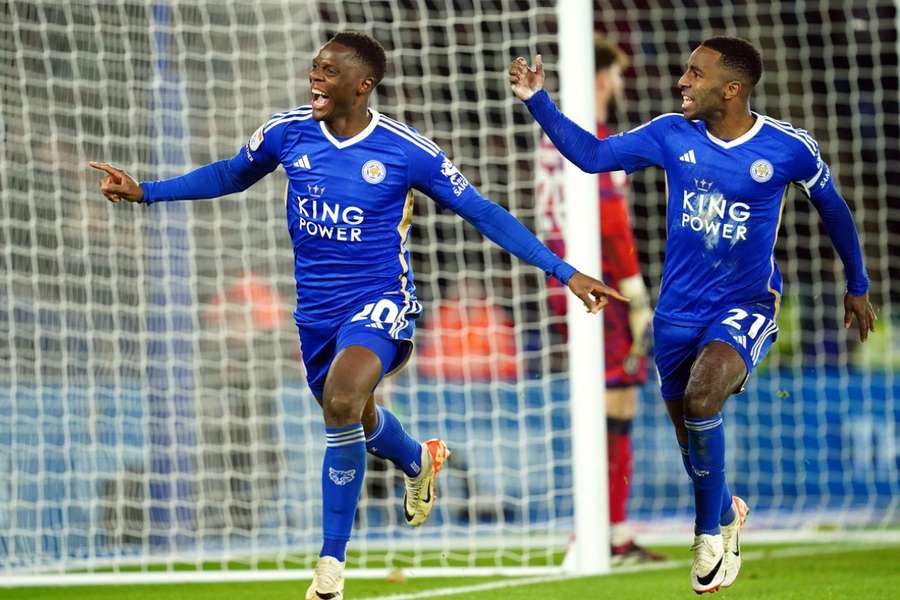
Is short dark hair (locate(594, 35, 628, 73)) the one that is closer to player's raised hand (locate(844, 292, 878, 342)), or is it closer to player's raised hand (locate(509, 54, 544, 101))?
player's raised hand (locate(509, 54, 544, 101))

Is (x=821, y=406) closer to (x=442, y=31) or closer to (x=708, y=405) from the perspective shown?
(x=442, y=31)

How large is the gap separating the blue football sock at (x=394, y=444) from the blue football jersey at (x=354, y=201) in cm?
65

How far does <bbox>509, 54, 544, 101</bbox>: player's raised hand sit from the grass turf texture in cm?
233

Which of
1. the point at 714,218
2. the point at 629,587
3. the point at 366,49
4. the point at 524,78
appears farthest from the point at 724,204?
the point at 629,587

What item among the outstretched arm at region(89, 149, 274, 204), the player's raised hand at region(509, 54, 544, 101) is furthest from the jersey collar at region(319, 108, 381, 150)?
the player's raised hand at region(509, 54, 544, 101)

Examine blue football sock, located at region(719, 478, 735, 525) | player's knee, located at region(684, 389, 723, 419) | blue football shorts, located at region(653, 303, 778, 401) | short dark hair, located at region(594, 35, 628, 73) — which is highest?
short dark hair, located at region(594, 35, 628, 73)

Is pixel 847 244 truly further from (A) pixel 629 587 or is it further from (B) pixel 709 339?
(A) pixel 629 587

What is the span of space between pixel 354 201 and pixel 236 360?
13.2ft

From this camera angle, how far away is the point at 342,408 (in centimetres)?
567

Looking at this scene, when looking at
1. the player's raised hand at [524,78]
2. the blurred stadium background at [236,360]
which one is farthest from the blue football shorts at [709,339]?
the blurred stadium background at [236,360]

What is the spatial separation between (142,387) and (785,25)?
7.20 metres

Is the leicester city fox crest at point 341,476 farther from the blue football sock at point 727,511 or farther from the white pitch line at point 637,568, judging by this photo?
the blue football sock at point 727,511

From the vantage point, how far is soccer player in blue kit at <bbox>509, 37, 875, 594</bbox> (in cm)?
594

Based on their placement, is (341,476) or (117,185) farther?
(117,185)
